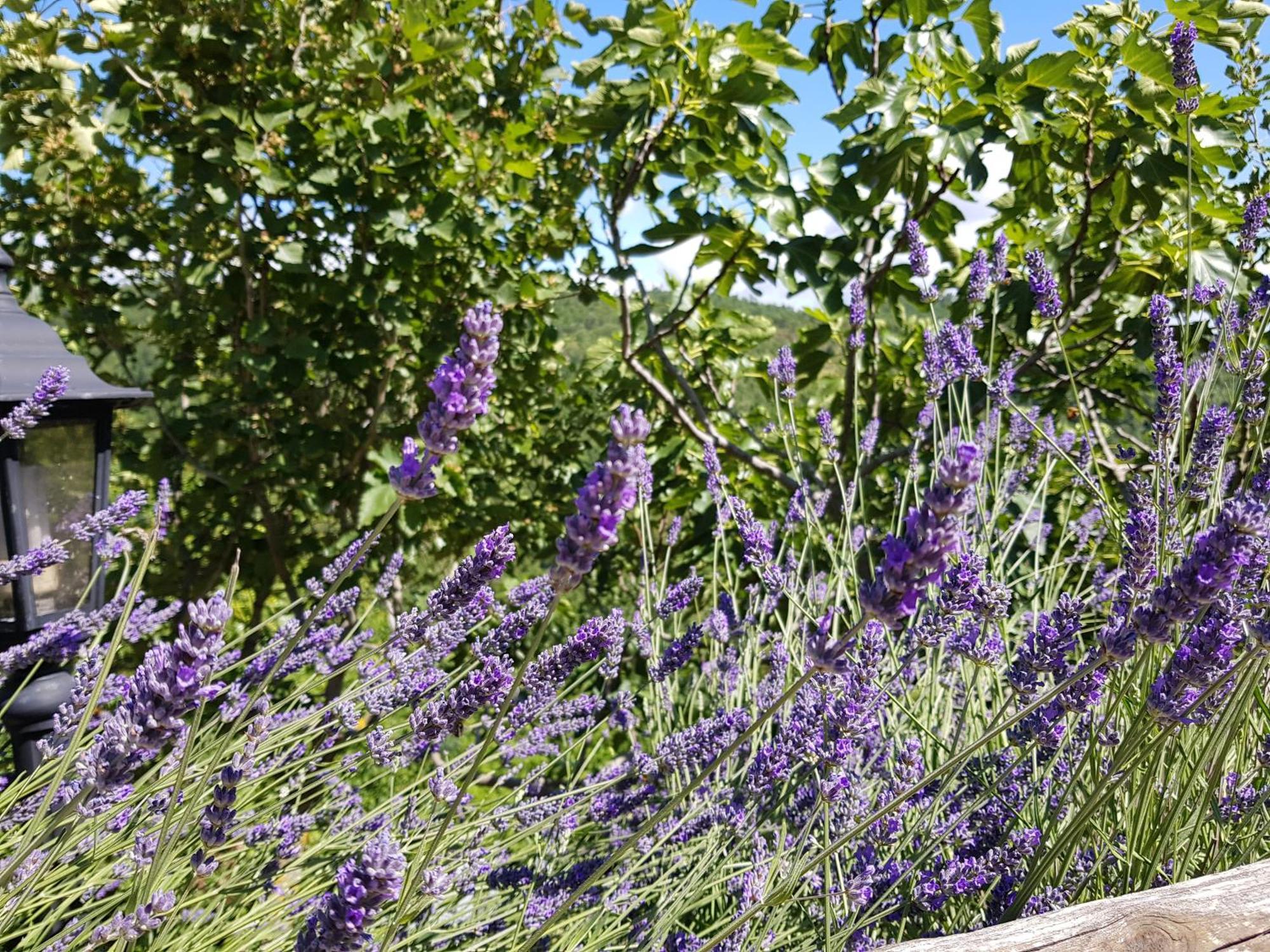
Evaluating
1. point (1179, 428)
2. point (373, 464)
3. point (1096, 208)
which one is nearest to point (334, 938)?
point (1179, 428)

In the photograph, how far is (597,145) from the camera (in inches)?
123

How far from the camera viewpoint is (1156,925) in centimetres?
104

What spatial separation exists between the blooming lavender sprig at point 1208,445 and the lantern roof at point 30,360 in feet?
5.85

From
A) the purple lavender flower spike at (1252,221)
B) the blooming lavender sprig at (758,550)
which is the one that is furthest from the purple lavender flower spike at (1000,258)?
the blooming lavender sprig at (758,550)

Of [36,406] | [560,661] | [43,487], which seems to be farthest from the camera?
[43,487]

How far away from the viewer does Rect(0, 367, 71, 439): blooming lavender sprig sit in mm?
1316

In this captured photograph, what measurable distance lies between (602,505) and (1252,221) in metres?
1.63

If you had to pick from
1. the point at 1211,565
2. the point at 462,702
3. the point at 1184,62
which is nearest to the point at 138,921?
the point at 462,702

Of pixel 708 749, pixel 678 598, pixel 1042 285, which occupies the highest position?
pixel 1042 285

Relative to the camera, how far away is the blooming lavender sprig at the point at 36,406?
1.32 m

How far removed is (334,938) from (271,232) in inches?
115

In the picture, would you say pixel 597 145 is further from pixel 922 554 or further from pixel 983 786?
pixel 922 554

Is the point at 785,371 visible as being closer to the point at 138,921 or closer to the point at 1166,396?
the point at 1166,396

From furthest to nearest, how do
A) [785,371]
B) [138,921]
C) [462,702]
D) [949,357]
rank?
[785,371], [949,357], [462,702], [138,921]
